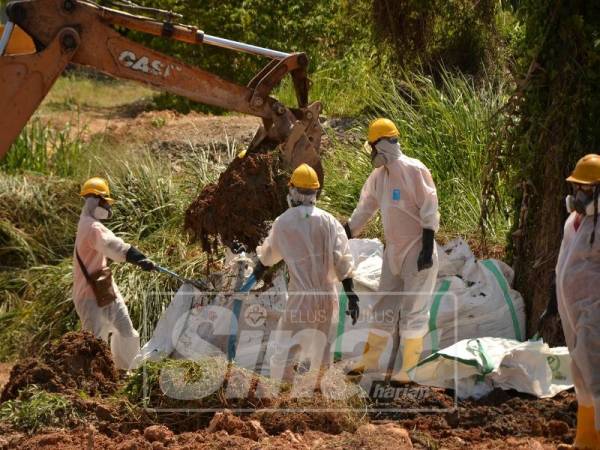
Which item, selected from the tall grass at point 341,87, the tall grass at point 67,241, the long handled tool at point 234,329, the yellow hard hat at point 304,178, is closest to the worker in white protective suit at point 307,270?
the yellow hard hat at point 304,178

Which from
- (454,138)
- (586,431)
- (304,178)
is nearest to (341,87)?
(454,138)

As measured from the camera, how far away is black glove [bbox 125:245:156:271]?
11047mm

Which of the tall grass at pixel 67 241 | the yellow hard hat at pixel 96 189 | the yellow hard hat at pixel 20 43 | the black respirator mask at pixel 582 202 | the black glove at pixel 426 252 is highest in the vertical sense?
the yellow hard hat at pixel 20 43

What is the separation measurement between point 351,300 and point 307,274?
1.38 feet

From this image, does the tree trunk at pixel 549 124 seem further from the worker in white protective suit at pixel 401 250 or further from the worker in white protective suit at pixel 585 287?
the worker in white protective suit at pixel 585 287

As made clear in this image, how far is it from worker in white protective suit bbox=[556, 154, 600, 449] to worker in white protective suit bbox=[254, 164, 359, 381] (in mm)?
2191

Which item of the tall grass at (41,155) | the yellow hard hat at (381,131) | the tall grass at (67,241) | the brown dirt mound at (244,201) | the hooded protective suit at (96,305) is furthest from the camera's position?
the tall grass at (41,155)

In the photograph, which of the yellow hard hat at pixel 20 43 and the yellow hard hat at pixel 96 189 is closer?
the yellow hard hat at pixel 20 43

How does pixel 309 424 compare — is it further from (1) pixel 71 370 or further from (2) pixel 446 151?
(2) pixel 446 151

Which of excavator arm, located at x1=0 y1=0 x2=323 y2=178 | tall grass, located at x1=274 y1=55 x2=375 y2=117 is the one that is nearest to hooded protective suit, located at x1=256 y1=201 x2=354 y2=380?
excavator arm, located at x1=0 y1=0 x2=323 y2=178

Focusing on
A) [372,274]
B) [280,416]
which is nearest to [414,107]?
[372,274]

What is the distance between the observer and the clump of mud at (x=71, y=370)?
390 inches

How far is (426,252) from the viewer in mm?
10180

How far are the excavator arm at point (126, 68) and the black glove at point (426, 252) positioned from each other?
1.25 m
